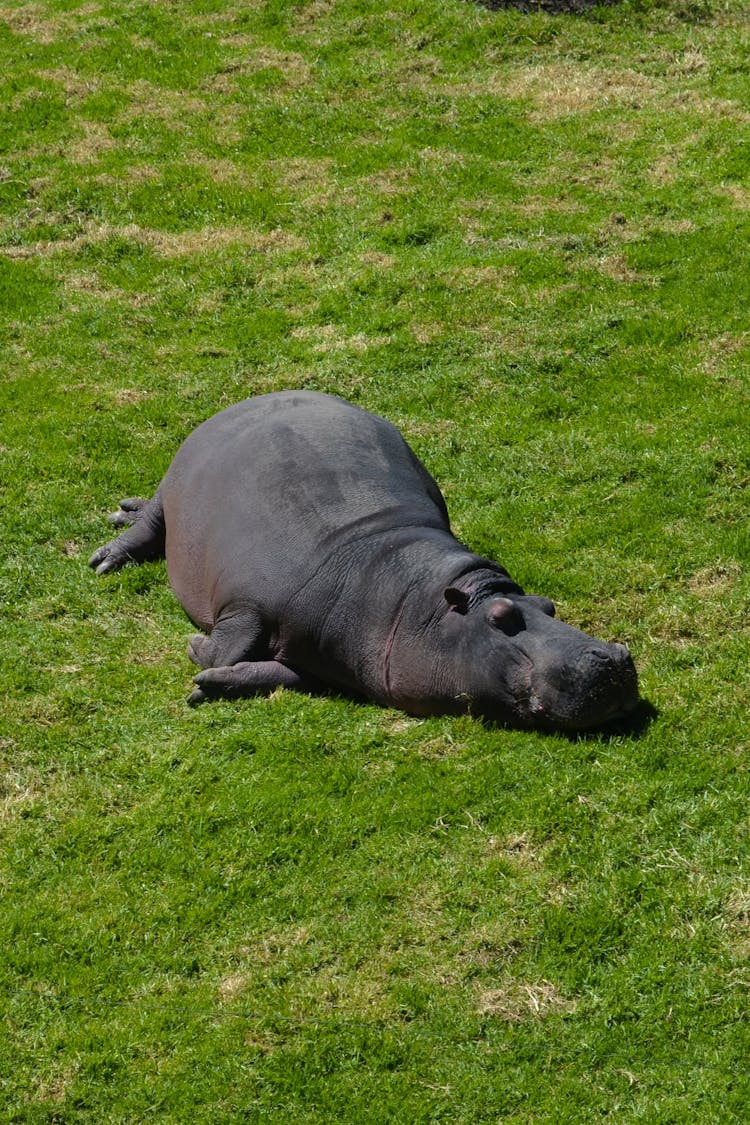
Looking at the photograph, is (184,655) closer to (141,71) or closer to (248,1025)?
(248,1025)

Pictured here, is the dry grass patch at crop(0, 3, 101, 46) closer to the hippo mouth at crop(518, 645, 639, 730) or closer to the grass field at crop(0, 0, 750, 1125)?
the grass field at crop(0, 0, 750, 1125)

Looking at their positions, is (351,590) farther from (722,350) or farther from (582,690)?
(722,350)

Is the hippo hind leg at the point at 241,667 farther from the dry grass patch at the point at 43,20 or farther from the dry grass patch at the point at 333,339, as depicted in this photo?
the dry grass patch at the point at 43,20

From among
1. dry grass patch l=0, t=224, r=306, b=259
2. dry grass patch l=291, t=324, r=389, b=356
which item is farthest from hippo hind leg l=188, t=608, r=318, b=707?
dry grass patch l=0, t=224, r=306, b=259

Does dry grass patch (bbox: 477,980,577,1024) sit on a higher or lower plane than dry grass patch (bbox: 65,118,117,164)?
lower

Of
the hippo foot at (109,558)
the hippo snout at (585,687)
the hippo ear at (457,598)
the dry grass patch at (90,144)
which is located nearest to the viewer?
the hippo snout at (585,687)

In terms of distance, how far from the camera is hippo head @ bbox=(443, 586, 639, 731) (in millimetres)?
7336

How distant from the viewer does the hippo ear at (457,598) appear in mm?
7691

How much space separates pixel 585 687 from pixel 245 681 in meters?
2.14

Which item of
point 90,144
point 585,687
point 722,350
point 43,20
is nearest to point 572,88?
point 90,144

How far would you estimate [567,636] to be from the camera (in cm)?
752

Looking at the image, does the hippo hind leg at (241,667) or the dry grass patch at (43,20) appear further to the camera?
the dry grass patch at (43,20)

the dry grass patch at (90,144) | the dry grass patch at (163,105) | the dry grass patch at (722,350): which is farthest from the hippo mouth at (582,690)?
the dry grass patch at (163,105)

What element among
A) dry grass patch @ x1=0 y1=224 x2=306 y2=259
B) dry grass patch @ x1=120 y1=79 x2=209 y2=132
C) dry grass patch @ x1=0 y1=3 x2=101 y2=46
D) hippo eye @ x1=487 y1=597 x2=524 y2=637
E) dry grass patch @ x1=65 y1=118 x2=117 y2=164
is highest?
dry grass patch @ x1=0 y1=3 x2=101 y2=46
